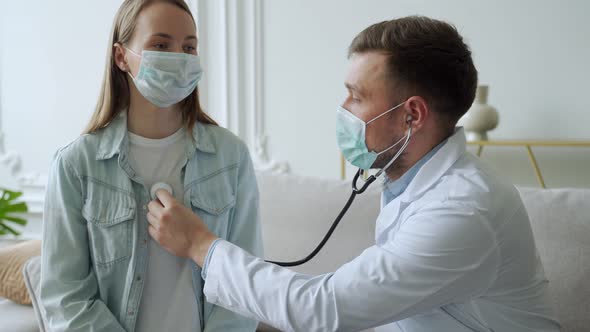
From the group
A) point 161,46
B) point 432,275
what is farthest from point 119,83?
point 432,275

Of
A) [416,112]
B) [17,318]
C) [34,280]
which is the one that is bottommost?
[17,318]

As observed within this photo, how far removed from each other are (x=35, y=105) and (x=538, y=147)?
2658 mm

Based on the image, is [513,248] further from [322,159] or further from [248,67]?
[248,67]

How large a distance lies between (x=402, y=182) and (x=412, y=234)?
0.24 meters

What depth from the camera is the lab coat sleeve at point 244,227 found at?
1285 mm

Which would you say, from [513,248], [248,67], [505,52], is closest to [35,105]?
[248,67]

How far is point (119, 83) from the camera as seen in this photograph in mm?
1362

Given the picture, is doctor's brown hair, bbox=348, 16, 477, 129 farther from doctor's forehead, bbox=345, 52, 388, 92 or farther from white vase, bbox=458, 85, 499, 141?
white vase, bbox=458, 85, 499, 141

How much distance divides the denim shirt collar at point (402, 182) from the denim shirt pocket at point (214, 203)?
34cm

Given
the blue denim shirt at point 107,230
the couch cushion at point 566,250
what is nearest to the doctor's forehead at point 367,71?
the blue denim shirt at point 107,230

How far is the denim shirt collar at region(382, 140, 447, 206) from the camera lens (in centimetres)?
117

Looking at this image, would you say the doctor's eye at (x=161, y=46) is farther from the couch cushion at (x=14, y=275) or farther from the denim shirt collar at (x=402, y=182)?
the couch cushion at (x=14, y=275)

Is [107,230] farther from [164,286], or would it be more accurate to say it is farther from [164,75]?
[164,75]

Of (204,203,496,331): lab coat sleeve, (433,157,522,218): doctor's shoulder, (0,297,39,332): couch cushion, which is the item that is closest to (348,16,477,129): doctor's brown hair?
(433,157,522,218): doctor's shoulder
